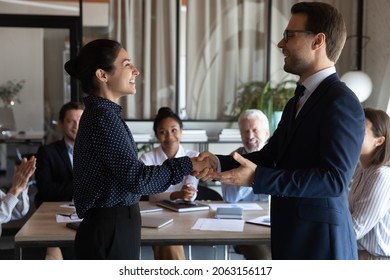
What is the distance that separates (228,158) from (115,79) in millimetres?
598

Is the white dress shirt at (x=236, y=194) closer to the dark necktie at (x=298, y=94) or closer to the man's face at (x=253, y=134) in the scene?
the man's face at (x=253, y=134)

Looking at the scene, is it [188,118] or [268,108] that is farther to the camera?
[188,118]

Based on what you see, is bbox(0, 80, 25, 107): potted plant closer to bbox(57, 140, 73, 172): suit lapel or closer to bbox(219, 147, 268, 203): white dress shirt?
bbox(57, 140, 73, 172): suit lapel

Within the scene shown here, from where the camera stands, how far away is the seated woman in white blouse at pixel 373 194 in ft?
8.47

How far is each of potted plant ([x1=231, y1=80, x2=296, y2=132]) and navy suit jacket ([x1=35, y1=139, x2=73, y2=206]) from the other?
2.36 meters

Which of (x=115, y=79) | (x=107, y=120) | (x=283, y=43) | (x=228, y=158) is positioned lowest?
(x=228, y=158)

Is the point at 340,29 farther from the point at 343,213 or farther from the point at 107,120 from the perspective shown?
the point at 107,120

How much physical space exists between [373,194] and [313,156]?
3.27ft

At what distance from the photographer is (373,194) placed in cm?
259

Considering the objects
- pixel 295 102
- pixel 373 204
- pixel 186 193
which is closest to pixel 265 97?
pixel 186 193

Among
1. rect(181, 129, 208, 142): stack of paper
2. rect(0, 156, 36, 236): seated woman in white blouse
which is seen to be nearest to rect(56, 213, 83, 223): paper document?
rect(0, 156, 36, 236): seated woman in white blouse

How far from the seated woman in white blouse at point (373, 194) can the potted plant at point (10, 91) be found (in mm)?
4060

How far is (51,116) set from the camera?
19.1 feet

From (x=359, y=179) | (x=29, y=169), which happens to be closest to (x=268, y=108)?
(x=359, y=179)
